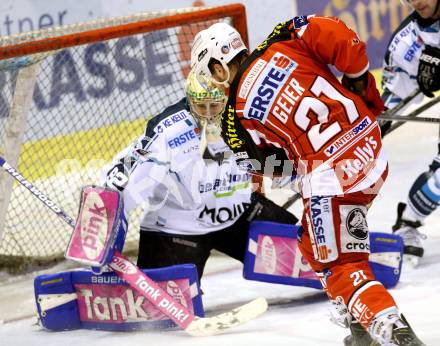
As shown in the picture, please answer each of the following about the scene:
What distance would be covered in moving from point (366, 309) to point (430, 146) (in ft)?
12.7

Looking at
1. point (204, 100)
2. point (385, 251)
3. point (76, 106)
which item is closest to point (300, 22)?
point (204, 100)

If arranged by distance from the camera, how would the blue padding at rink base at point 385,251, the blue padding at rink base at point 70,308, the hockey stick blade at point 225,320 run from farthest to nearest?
the blue padding at rink base at point 385,251
the blue padding at rink base at point 70,308
the hockey stick blade at point 225,320

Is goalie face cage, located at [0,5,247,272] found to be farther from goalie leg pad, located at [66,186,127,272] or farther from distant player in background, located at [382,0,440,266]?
goalie leg pad, located at [66,186,127,272]

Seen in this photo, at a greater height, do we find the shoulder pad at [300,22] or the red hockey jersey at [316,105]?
the shoulder pad at [300,22]

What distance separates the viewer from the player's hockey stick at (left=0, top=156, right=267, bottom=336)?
3258 millimetres

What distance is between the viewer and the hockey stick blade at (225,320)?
128 inches

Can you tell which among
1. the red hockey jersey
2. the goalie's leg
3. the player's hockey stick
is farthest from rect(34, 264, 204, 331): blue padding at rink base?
the goalie's leg

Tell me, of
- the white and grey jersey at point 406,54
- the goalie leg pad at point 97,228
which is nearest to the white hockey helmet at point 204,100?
the goalie leg pad at point 97,228

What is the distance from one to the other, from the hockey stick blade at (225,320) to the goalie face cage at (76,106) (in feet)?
4.07

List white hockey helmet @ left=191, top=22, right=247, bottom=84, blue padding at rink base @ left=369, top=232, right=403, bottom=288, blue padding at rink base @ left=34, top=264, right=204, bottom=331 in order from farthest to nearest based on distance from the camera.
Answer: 1. blue padding at rink base @ left=369, top=232, right=403, bottom=288
2. blue padding at rink base @ left=34, top=264, right=204, bottom=331
3. white hockey helmet @ left=191, top=22, right=247, bottom=84

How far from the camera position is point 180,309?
328cm

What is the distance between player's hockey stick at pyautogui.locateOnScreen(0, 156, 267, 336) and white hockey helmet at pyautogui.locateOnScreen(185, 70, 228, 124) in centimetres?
54

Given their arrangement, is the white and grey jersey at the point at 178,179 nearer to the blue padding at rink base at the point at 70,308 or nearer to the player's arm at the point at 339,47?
the blue padding at rink base at the point at 70,308

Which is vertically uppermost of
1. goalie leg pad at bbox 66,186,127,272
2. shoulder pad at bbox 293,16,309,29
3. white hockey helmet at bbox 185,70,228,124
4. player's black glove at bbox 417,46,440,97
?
shoulder pad at bbox 293,16,309,29
